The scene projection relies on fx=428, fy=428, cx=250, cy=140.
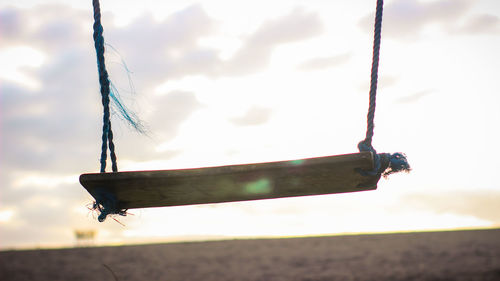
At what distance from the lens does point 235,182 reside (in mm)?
1697

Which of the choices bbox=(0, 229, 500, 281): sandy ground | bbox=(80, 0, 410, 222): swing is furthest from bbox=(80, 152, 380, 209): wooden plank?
bbox=(0, 229, 500, 281): sandy ground

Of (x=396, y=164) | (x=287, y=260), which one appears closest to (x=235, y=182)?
(x=396, y=164)

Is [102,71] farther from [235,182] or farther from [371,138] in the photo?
[371,138]

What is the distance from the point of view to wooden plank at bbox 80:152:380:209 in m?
1.56

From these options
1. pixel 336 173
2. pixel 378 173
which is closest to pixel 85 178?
pixel 336 173

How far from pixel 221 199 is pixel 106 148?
0.57 metres

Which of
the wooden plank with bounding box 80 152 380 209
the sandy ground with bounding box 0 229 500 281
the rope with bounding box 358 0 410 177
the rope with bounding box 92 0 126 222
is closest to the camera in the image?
the wooden plank with bounding box 80 152 380 209

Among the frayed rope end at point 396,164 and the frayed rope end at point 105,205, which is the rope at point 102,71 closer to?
the frayed rope end at point 105,205

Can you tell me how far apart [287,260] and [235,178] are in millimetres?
11425

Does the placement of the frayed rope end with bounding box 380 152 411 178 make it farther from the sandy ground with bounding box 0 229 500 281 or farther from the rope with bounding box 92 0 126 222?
the sandy ground with bounding box 0 229 500 281

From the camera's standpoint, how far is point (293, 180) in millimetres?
1713

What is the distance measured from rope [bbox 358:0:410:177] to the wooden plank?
0.21 ft

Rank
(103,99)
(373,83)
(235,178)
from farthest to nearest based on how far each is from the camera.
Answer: (103,99)
(373,83)
(235,178)

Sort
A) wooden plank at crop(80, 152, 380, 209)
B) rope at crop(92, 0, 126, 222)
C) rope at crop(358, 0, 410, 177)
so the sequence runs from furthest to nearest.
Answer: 1. rope at crop(92, 0, 126, 222)
2. rope at crop(358, 0, 410, 177)
3. wooden plank at crop(80, 152, 380, 209)
